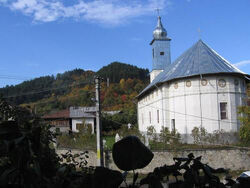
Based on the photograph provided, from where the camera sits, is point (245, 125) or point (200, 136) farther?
point (200, 136)

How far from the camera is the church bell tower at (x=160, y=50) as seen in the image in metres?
40.0

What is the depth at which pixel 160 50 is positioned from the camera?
1590 inches

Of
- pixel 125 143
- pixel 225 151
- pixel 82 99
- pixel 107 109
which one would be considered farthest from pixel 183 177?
pixel 107 109

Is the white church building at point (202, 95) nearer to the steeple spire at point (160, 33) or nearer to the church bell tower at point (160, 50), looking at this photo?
the church bell tower at point (160, 50)

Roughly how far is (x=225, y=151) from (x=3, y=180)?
70.3 ft

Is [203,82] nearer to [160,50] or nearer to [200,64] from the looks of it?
[200,64]

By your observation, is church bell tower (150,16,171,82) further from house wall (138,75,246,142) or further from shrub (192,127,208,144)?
shrub (192,127,208,144)

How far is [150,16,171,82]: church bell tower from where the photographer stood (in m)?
40.0

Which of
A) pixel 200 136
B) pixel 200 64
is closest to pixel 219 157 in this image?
pixel 200 136

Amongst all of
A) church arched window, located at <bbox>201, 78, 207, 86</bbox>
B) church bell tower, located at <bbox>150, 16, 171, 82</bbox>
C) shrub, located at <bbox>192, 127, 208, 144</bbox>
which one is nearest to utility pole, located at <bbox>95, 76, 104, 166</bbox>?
shrub, located at <bbox>192, 127, 208, 144</bbox>

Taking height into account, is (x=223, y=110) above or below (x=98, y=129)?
above

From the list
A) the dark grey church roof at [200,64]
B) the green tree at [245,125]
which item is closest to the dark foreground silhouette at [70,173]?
the green tree at [245,125]

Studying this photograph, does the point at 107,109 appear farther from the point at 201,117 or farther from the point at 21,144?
the point at 21,144

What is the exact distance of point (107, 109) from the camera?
2827 inches
